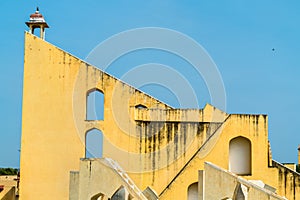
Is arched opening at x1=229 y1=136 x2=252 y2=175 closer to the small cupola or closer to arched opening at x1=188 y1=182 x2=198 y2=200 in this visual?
arched opening at x1=188 y1=182 x2=198 y2=200

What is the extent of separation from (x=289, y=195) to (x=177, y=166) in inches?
150

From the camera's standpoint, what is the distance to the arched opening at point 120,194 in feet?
43.8

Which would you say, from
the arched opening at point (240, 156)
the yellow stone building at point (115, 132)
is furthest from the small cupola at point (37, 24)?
the arched opening at point (240, 156)

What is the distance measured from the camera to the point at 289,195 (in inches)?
669

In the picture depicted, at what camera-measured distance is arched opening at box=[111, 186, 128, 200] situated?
1334 centimetres

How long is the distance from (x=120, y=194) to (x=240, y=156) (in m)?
5.91

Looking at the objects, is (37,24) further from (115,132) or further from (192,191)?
(192,191)

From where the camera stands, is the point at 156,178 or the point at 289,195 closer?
the point at 289,195

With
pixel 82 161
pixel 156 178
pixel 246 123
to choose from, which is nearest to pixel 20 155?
pixel 156 178

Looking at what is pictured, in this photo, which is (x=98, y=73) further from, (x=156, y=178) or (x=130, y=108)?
(x=156, y=178)

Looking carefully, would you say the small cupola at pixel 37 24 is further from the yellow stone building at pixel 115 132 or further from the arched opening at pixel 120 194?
the arched opening at pixel 120 194

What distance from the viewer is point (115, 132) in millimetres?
19016

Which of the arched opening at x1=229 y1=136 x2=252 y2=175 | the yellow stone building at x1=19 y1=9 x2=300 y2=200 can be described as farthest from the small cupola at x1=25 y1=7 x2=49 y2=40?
the arched opening at x1=229 y1=136 x2=252 y2=175

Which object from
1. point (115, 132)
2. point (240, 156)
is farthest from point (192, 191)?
point (115, 132)
